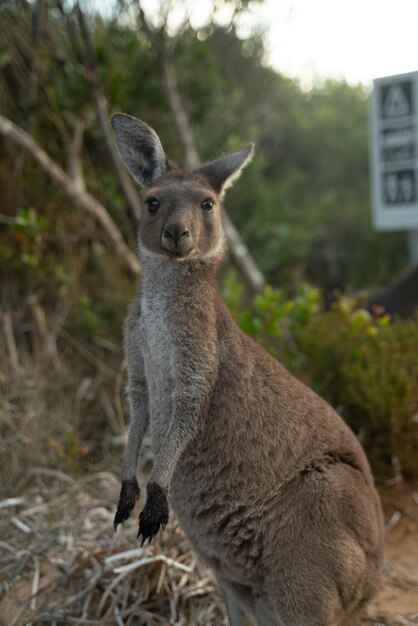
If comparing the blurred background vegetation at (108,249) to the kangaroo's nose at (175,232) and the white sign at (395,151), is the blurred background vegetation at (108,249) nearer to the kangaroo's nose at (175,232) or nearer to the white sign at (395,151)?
the white sign at (395,151)

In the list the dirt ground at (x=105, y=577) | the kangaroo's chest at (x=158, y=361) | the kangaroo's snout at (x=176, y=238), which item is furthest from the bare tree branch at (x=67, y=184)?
the kangaroo's snout at (x=176, y=238)

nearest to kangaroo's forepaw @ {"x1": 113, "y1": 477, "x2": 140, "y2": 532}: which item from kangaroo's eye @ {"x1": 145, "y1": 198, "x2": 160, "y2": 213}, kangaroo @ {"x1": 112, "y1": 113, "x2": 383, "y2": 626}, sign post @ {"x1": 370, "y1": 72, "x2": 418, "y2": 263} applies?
kangaroo @ {"x1": 112, "y1": 113, "x2": 383, "y2": 626}

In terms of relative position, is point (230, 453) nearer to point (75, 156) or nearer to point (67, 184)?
point (67, 184)

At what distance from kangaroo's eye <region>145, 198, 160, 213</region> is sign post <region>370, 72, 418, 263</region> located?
4.93m

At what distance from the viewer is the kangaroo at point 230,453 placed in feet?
8.14

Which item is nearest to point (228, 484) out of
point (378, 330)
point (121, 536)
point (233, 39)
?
point (121, 536)

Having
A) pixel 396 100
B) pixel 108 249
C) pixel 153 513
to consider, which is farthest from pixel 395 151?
pixel 153 513

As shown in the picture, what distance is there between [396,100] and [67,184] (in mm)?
3763

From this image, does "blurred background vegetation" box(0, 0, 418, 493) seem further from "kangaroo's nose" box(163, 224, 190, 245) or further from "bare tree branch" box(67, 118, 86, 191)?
"kangaroo's nose" box(163, 224, 190, 245)

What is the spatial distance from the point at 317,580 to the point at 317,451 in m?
0.48

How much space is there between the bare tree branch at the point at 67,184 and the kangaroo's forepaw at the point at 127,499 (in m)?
2.75

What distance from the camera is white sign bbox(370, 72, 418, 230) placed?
7.03 metres

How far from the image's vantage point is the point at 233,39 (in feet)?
25.0

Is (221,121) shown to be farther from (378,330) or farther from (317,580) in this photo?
(317,580)
